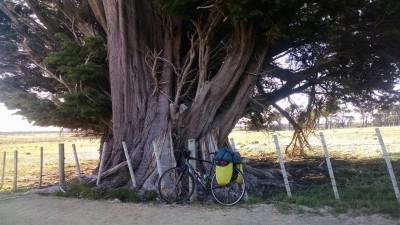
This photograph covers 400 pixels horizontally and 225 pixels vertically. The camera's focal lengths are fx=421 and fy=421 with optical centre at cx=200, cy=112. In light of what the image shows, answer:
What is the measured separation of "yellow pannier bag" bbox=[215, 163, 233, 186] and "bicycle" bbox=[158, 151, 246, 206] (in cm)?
18

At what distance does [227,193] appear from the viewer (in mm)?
9570

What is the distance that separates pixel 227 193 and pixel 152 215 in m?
1.97

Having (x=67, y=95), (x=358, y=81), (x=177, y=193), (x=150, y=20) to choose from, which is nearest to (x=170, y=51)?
(x=150, y=20)

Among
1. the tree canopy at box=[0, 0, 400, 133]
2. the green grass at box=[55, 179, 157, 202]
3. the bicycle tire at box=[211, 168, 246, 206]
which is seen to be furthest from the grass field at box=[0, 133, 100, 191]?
the bicycle tire at box=[211, 168, 246, 206]

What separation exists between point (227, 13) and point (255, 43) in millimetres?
2227

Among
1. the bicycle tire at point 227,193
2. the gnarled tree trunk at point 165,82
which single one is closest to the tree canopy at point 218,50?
the gnarled tree trunk at point 165,82

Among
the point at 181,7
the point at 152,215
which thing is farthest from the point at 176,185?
the point at 181,7

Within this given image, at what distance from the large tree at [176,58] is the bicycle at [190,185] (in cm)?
80

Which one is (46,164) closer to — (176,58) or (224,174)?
(176,58)

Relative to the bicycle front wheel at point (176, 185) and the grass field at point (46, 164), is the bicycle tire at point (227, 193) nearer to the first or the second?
the bicycle front wheel at point (176, 185)

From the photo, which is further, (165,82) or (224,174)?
(165,82)

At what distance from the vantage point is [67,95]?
12.2m

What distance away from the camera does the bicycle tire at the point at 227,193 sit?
930 cm

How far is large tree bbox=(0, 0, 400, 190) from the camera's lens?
35.2 ft
